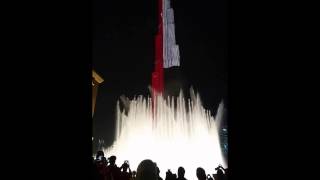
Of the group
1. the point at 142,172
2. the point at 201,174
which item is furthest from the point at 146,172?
the point at 201,174

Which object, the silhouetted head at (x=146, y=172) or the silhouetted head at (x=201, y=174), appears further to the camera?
the silhouetted head at (x=201, y=174)

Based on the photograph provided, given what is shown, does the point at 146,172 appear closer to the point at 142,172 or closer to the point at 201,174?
the point at 142,172

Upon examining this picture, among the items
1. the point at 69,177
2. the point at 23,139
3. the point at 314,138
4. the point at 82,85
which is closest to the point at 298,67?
the point at 314,138

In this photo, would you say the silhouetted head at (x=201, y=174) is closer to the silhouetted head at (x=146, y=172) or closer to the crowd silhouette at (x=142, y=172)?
the crowd silhouette at (x=142, y=172)

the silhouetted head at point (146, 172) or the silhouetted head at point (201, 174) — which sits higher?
the silhouetted head at point (146, 172)

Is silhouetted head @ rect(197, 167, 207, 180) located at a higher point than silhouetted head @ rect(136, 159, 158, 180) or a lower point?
lower

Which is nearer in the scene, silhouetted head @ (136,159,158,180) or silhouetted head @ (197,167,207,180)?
silhouetted head @ (136,159,158,180)

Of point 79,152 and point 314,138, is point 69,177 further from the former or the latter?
point 314,138

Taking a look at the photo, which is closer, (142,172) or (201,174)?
(142,172)

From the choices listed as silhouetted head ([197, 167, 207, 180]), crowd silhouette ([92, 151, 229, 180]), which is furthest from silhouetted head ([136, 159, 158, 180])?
silhouetted head ([197, 167, 207, 180])

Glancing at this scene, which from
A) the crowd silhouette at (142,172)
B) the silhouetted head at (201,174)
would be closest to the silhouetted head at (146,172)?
the crowd silhouette at (142,172)

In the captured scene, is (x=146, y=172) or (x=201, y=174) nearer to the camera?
(x=146, y=172)

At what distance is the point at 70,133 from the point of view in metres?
2.16

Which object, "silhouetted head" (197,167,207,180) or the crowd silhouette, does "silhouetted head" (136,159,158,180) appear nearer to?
the crowd silhouette
